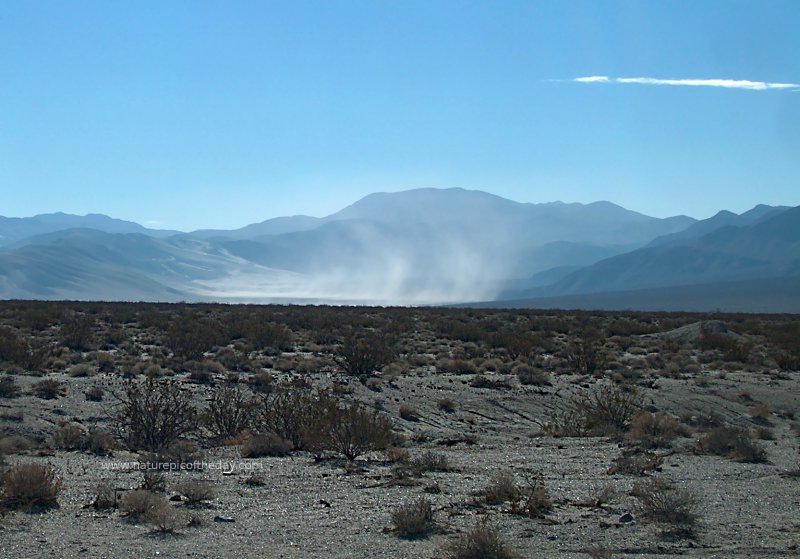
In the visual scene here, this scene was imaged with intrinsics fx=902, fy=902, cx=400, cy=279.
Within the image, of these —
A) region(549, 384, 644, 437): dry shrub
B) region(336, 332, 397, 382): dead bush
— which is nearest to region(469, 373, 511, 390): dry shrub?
region(336, 332, 397, 382): dead bush

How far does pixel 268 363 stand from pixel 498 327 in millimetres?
21308

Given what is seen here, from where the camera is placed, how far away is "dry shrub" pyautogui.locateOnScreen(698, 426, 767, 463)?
13.9 m

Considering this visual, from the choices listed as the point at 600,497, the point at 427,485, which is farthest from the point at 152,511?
the point at 600,497

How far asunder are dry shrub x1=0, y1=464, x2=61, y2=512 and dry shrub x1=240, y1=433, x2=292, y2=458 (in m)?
3.88

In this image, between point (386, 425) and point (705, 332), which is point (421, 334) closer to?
point (705, 332)

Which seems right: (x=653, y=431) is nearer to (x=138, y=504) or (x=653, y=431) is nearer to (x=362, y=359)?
(x=138, y=504)

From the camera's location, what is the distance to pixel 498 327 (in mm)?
46594

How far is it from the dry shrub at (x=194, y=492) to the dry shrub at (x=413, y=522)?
2.36 metres

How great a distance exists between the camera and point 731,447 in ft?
47.4

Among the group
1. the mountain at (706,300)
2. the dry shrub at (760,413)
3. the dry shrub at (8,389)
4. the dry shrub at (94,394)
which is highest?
the mountain at (706,300)

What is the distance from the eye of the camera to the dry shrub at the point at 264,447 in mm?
13594

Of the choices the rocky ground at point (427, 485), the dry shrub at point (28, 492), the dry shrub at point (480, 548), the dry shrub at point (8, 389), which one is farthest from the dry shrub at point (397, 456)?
the dry shrub at point (8, 389)

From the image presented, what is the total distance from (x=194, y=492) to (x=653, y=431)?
956 cm

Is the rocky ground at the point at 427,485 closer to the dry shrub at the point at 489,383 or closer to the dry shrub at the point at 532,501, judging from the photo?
the dry shrub at the point at 532,501
